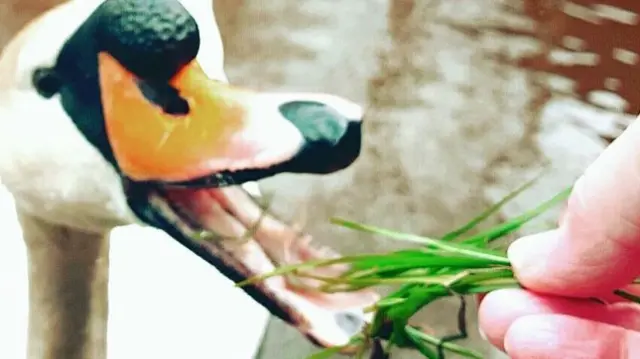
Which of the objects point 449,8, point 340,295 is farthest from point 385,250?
point 449,8

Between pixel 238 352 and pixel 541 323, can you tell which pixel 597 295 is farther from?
pixel 238 352

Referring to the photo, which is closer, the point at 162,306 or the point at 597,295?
the point at 597,295

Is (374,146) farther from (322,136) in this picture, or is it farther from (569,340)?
(569,340)

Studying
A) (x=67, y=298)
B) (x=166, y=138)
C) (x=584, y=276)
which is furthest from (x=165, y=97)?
(x=584, y=276)

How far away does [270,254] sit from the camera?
15.5 inches

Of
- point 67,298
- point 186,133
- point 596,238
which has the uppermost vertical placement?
point 596,238

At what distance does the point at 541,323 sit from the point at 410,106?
0.71 feet

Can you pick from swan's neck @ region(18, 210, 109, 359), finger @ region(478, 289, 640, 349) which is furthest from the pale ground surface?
finger @ region(478, 289, 640, 349)

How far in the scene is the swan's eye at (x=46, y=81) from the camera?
392 millimetres

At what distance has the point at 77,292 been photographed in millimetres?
415

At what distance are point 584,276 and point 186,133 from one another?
0.22m

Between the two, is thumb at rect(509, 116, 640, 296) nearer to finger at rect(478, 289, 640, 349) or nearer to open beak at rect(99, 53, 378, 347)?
finger at rect(478, 289, 640, 349)

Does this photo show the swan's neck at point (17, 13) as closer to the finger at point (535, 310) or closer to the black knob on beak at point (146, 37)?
the black knob on beak at point (146, 37)

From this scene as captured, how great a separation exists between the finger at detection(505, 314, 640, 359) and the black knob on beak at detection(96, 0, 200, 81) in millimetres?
232
